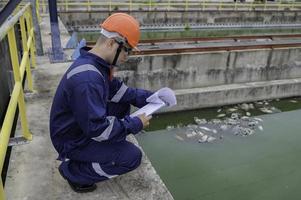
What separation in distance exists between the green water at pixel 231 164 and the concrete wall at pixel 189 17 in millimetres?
8662

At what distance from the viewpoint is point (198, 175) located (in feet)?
16.5

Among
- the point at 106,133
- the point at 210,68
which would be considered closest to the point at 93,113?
the point at 106,133

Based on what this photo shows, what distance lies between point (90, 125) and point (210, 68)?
6.30 metres

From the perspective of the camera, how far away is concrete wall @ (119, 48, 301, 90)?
7.16 metres

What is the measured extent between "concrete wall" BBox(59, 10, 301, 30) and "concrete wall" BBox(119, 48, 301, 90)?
713cm

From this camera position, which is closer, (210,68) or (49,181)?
Answer: (49,181)

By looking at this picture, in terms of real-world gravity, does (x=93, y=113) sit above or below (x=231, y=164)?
above

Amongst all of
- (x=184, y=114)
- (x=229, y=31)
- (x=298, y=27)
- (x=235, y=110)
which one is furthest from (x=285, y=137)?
(x=298, y=27)

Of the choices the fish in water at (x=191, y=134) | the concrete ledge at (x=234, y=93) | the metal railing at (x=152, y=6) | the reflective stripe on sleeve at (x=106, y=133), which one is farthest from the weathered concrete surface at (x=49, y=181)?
the metal railing at (x=152, y=6)

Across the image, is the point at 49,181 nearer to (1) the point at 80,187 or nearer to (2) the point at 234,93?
(1) the point at 80,187

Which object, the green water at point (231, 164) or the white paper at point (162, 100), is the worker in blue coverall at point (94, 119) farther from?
the green water at point (231, 164)

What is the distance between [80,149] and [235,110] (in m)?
6.08

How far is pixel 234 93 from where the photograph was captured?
7.67m

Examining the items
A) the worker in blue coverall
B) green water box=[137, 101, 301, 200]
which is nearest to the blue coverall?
the worker in blue coverall
